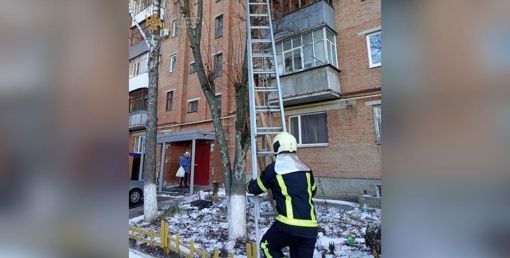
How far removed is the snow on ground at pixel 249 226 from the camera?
470cm

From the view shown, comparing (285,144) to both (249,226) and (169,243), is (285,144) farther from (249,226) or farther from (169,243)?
(249,226)

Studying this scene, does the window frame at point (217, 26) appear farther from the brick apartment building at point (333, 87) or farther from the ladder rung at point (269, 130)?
the ladder rung at point (269, 130)

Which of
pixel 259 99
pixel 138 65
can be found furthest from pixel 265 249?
pixel 138 65

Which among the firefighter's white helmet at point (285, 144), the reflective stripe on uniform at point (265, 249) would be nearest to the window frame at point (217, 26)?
the firefighter's white helmet at point (285, 144)

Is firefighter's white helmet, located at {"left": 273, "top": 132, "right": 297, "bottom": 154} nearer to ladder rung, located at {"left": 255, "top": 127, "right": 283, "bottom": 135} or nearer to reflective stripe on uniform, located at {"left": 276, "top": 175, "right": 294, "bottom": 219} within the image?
reflective stripe on uniform, located at {"left": 276, "top": 175, "right": 294, "bottom": 219}

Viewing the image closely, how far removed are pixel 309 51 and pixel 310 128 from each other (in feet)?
10.5

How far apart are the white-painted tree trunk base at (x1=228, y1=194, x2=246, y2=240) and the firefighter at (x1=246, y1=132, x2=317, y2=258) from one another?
8.50ft

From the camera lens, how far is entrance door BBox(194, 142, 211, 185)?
14188 millimetres

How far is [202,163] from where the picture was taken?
14.4 meters
